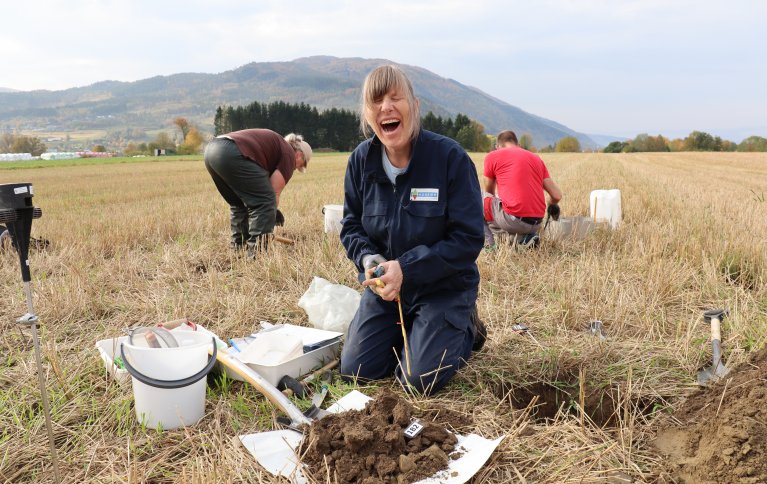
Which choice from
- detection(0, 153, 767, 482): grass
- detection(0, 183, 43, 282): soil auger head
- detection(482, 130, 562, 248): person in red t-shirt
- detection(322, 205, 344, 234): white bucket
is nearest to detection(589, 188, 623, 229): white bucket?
detection(0, 153, 767, 482): grass

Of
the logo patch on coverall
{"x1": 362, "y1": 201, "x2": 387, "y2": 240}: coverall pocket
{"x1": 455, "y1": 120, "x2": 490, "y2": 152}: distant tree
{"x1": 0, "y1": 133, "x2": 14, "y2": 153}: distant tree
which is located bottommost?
{"x1": 0, "y1": 133, "x2": 14, "y2": 153}: distant tree

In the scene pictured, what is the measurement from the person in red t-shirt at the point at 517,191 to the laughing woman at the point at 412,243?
2595 mm

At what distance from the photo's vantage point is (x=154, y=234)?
6781mm

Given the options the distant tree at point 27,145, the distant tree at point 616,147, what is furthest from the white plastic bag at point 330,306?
the distant tree at point 616,147

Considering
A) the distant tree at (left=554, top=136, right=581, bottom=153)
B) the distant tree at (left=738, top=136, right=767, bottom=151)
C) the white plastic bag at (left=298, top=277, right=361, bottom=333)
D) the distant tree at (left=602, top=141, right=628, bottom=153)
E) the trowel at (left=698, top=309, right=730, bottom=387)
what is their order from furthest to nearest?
the distant tree at (left=554, top=136, right=581, bottom=153) → the distant tree at (left=602, top=141, right=628, bottom=153) → the distant tree at (left=738, top=136, right=767, bottom=151) → the white plastic bag at (left=298, top=277, right=361, bottom=333) → the trowel at (left=698, top=309, right=730, bottom=387)

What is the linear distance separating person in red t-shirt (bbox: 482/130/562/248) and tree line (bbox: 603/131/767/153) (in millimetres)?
70041

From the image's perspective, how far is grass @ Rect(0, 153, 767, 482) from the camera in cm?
221

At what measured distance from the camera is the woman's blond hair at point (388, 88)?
2830mm

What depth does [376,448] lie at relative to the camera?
205 cm

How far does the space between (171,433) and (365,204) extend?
159 cm

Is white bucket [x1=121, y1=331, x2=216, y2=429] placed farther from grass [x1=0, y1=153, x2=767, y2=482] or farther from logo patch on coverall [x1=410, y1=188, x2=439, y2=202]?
logo patch on coverall [x1=410, y1=188, x2=439, y2=202]

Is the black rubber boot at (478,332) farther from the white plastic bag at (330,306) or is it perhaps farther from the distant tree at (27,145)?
the distant tree at (27,145)

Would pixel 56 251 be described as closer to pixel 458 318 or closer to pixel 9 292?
pixel 9 292

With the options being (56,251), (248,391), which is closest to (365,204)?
(248,391)
